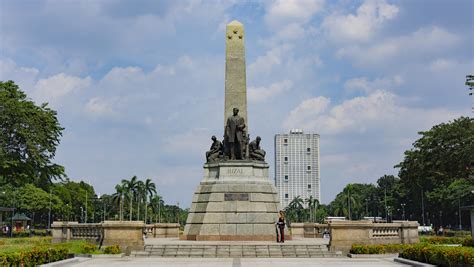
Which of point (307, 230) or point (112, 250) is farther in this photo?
point (307, 230)

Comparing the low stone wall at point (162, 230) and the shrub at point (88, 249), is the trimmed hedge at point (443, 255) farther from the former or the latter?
the low stone wall at point (162, 230)

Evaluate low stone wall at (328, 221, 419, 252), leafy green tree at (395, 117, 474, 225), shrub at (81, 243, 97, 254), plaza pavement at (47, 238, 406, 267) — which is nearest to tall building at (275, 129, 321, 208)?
leafy green tree at (395, 117, 474, 225)

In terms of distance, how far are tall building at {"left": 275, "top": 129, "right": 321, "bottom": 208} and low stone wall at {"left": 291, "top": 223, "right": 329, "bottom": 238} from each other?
139 metres

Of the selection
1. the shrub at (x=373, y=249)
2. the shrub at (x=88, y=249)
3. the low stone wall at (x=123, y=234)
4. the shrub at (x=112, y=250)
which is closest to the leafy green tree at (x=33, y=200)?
the low stone wall at (x=123, y=234)

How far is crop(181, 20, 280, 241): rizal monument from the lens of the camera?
26734 millimetres

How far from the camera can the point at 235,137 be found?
96.5 feet

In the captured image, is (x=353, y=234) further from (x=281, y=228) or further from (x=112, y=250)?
(x=112, y=250)

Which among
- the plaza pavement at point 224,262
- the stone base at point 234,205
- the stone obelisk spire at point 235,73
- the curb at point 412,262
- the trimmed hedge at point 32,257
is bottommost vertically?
the plaza pavement at point 224,262

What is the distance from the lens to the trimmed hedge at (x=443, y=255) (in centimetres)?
1401

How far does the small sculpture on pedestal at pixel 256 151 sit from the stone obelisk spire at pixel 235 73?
5.13 feet

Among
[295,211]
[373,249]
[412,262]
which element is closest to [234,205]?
[373,249]

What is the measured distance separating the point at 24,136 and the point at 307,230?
22686 mm

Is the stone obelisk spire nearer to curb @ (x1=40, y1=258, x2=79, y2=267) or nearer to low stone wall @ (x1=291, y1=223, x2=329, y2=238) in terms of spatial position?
low stone wall @ (x1=291, y1=223, x2=329, y2=238)

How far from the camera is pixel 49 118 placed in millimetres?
42688
